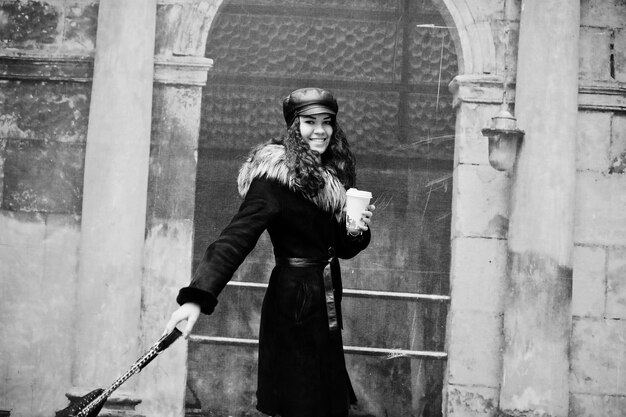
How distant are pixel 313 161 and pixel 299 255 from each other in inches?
16.3

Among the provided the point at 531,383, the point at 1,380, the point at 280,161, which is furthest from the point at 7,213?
the point at 531,383

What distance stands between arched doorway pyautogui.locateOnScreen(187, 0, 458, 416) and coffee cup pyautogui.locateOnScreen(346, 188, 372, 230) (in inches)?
186

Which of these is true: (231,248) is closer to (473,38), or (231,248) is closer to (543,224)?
(543,224)

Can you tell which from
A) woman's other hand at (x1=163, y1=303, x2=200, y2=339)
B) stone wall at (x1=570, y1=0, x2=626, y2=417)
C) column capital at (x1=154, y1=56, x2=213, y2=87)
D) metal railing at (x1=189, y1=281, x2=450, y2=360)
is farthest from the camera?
metal railing at (x1=189, y1=281, x2=450, y2=360)

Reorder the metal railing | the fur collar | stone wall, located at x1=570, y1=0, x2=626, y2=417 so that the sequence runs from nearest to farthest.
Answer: the fur collar → stone wall, located at x1=570, y1=0, x2=626, y2=417 → the metal railing

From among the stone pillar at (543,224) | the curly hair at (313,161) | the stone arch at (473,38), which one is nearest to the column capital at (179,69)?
the stone arch at (473,38)

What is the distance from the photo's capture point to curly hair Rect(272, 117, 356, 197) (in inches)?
167

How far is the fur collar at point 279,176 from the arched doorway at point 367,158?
4492 millimetres

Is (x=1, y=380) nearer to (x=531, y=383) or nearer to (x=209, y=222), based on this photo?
(x=209, y=222)

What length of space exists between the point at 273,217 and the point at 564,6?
3.41 meters

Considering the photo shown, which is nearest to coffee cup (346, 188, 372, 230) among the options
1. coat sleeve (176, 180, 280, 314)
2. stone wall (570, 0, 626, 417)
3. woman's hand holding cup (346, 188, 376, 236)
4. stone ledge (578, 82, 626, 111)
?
woman's hand holding cup (346, 188, 376, 236)

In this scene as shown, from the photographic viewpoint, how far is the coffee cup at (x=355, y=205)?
13.5 feet

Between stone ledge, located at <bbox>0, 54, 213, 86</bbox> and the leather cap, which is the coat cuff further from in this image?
stone ledge, located at <bbox>0, 54, 213, 86</bbox>

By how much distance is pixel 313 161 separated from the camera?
4.32 meters
